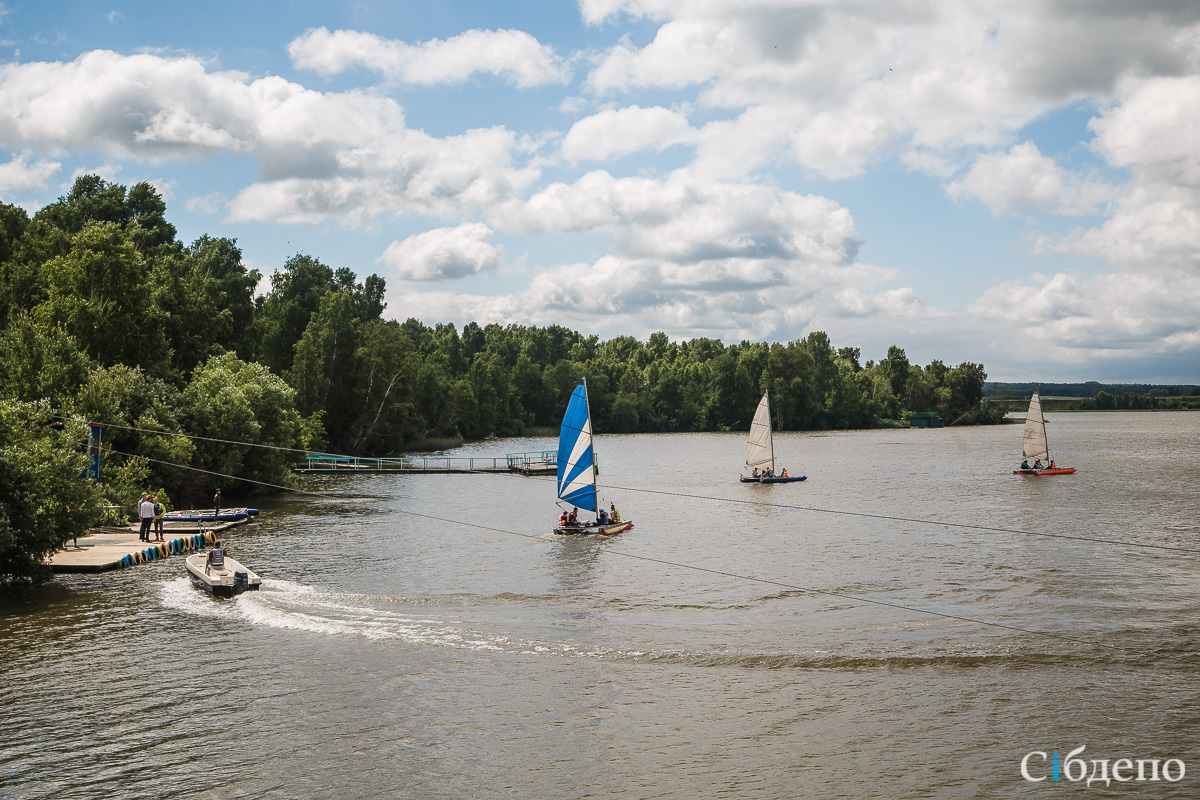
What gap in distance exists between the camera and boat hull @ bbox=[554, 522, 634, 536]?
42344 millimetres

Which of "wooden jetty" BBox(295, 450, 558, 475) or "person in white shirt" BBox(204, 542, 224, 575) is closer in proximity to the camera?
"person in white shirt" BBox(204, 542, 224, 575)

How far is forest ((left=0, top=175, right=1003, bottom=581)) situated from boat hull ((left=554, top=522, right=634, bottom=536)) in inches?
796

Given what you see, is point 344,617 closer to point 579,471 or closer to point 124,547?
point 124,547

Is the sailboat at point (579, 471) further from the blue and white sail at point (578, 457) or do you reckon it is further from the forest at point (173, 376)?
the forest at point (173, 376)

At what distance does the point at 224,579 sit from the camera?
2839 cm

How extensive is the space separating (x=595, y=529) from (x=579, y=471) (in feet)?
A: 10.3

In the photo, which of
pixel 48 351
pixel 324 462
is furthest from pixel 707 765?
pixel 324 462

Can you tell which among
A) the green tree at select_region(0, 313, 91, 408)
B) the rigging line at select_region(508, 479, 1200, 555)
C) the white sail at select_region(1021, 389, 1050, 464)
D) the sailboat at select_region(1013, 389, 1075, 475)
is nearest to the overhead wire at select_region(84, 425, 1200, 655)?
the rigging line at select_region(508, 479, 1200, 555)

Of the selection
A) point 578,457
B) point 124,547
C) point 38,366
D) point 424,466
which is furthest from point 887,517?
point 38,366

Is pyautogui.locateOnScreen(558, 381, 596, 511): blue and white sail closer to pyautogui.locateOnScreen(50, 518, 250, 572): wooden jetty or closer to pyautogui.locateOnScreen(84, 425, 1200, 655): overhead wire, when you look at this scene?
pyautogui.locateOnScreen(84, 425, 1200, 655): overhead wire

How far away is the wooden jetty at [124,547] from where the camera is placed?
31.4 metres

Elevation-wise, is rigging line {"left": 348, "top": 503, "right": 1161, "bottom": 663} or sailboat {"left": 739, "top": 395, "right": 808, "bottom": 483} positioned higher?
sailboat {"left": 739, "top": 395, "right": 808, "bottom": 483}

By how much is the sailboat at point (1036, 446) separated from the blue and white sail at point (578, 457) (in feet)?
162

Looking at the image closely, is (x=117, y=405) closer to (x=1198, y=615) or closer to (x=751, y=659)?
(x=751, y=659)
